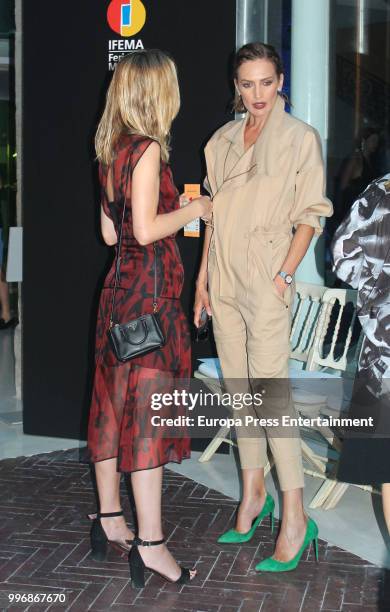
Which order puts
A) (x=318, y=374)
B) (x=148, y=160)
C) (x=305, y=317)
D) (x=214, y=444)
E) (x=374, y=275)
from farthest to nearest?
(x=305, y=317) → (x=214, y=444) → (x=318, y=374) → (x=148, y=160) → (x=374, y=275)

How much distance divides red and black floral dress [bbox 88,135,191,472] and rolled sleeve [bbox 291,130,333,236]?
51 centimetres

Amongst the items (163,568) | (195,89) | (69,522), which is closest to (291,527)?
(163,568)

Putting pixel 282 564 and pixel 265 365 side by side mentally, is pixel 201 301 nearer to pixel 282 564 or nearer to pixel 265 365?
pixel 265 365

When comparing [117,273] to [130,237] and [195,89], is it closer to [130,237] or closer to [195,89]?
[130,237]

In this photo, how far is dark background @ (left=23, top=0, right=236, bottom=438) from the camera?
552cm

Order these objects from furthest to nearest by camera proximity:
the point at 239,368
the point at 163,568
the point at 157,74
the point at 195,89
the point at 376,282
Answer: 1. the point at 195,89
2. the point at 239,368
3. the point at 163,568
4. the point at 157,74
5. the point at 376,282

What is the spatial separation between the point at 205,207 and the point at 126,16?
7.41ft

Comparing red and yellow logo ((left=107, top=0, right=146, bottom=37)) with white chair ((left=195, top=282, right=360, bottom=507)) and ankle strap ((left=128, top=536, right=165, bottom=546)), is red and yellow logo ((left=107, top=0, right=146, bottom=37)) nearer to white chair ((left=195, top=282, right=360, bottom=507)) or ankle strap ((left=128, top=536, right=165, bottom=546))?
white chair ((left=195, top=282, right=360, bottom=507))

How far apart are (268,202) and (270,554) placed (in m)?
1.55

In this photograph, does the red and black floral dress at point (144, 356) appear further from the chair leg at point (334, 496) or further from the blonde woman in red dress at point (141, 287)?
the chair leg at point (334, 496)

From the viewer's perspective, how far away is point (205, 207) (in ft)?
12.6

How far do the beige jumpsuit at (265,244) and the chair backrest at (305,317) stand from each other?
4.87 feet

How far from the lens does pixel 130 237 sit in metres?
3.62

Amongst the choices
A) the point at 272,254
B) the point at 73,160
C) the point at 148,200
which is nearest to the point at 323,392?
the point at 272,254
